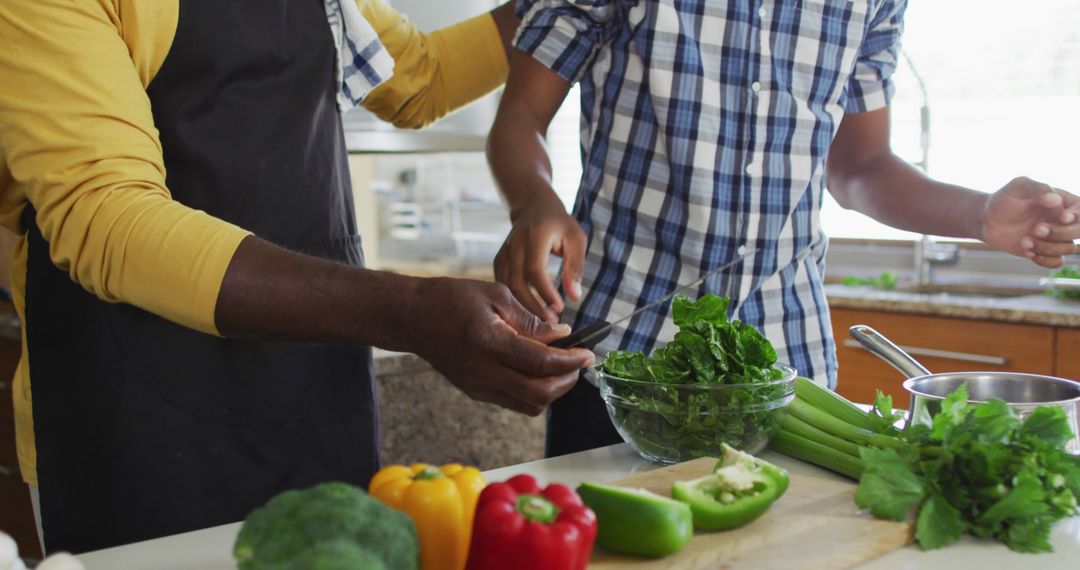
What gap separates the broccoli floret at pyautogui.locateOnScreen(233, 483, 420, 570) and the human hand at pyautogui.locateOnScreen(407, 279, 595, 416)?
9.7 inches

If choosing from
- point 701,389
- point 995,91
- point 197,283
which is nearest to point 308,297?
point 197,283

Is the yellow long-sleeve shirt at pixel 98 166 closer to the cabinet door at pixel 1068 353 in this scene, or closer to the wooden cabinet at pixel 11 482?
the wooden cabinet at pixel 11 482

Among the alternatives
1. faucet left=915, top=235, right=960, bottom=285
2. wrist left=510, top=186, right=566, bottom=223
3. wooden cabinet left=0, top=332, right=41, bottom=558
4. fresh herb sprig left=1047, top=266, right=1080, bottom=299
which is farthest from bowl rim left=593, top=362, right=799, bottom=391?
faucet left=915, top=235, right=960, bottom=285

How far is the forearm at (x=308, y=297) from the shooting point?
3.09 ft

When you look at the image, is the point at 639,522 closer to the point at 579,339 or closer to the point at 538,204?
the point at 579,339

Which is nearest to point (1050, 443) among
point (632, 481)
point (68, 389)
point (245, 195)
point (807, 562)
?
point (807, 562)

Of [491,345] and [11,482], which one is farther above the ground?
[491,345]

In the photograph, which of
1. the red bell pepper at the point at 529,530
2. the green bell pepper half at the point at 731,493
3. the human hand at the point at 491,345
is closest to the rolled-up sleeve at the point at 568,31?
the human hand at the point at 491,345

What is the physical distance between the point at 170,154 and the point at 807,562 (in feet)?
2.70

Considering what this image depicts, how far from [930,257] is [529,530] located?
2.75 m

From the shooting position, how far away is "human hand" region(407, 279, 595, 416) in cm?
90

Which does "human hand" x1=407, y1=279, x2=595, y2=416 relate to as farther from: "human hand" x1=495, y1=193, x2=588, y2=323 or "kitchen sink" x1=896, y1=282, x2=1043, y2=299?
"kitchen sink" x1=896, y1=282, x2=1043, y2=299

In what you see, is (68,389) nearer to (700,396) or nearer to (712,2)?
(700,396)

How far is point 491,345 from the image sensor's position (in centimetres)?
91
